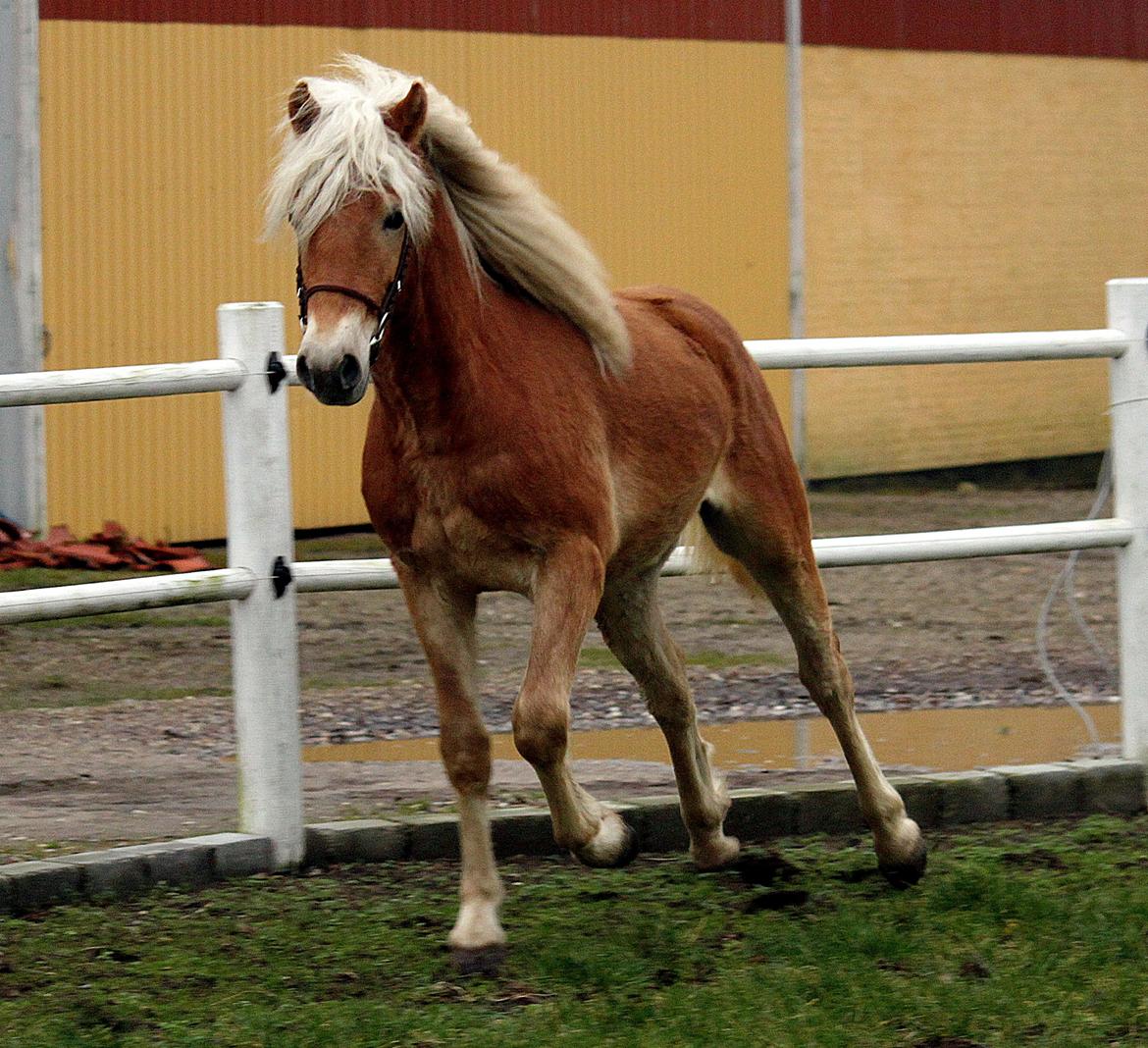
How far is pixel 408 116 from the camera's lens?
483cm

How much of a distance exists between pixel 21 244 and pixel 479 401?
895 cm

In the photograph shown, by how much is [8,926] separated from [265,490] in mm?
1395

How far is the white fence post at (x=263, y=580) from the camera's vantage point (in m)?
5.88

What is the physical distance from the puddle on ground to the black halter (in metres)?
3.06

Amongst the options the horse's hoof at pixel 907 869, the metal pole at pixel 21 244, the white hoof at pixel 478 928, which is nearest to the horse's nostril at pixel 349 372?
the white hoof at pixel 478 928

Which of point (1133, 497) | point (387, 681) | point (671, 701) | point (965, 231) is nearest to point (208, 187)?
point (387, 681)

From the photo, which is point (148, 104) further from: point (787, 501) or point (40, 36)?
point (787, 501)

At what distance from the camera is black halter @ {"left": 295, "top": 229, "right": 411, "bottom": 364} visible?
455 cm

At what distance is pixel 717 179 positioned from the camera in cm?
1706

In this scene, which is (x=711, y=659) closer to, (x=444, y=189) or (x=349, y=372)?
(x=444, y=189)

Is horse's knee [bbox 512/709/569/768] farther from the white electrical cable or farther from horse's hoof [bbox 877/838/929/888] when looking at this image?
the white electrical cable

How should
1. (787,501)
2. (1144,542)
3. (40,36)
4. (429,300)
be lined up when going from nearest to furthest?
(429,300)
(787,501)
(1144,542)
(40,36)

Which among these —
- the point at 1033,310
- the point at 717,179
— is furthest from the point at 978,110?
the point at 717,179

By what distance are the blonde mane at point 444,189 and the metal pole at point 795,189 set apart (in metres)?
12.2
